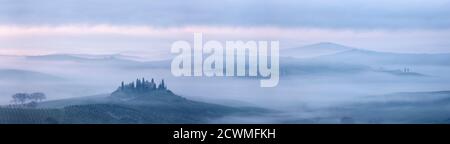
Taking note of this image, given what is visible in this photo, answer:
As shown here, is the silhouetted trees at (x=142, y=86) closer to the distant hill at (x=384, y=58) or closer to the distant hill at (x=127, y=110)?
the distant hill at (x=127, y=110)

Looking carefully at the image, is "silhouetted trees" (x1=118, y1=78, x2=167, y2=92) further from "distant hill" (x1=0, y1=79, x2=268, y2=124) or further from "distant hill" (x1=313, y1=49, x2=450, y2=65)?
"distant hill" (x1=313, y1=49, x2=450, y2=65)

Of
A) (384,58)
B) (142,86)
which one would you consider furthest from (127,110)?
(384,58)

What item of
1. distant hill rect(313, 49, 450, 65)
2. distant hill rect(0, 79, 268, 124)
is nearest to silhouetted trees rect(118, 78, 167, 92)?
distant hill rect(0, 79, 268, 124)

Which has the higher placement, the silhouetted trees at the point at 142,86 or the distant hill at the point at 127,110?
the silhouetted trees at the point at 142,86

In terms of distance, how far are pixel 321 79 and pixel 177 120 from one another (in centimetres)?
79

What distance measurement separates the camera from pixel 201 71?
8.62 meters

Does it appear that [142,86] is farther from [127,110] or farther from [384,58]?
[384,58]

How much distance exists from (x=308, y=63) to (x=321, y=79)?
0.11m

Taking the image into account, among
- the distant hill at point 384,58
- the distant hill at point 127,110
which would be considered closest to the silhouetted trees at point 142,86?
the distant hill at point 127,110

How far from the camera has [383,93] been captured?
862 centimetres

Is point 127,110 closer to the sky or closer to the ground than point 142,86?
closer to the ground

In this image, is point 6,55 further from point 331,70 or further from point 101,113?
point 331,70

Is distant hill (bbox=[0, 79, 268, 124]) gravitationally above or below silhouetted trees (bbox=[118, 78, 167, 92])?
below
